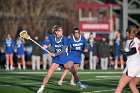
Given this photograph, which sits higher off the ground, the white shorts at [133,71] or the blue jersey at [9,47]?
the blue jersey at [9,47]

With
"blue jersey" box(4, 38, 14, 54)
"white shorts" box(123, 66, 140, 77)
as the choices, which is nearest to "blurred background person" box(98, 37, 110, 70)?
"blue jersey" box(4, 38, 14, 54)

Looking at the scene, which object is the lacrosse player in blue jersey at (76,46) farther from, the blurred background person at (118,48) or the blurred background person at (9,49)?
the blurred background person at (118,48)

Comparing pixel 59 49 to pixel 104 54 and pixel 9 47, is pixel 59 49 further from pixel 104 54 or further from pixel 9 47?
pixel 104 54

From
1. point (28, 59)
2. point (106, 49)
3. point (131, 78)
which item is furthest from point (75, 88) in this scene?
point (28, 59)

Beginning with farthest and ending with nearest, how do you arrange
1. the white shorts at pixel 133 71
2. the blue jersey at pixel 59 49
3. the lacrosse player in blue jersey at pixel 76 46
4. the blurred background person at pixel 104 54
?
1. the blurred background person at pixel 104 54
2. the lacrosse player in blue jersey at pixel 76 46
3. the blue jersey at pixel 59 49
4. the white shorts at pixel 133 71

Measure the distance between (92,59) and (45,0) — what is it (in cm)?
2723

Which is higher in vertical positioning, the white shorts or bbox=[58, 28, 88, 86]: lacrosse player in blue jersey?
bbox=[58, 28, 88, 86]: lacrosse player in blue jersey

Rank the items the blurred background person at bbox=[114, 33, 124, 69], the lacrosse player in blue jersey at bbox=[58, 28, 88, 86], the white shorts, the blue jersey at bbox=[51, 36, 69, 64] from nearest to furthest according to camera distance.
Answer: the white shorts, the blue jersey at bbox=[51, 36, 69, 64], the lacrosse player in blue jersey at bbox=[58, 28, 88, 86], the blurred background person at bbox=[114, 33, 124, 69]

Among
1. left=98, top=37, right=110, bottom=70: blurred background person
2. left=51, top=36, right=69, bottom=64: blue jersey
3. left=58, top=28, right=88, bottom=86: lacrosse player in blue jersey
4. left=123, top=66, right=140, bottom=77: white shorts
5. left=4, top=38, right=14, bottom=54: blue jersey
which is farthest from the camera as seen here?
left=98, top=37, right=110, bottom=70: blurred background person

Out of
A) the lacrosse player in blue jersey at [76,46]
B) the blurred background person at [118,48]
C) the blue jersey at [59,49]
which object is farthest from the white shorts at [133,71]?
the blurred background person at [118,48]

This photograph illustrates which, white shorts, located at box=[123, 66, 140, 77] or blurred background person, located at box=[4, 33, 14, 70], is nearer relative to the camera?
white shorts, located at box=[123, 66, 140, 77]

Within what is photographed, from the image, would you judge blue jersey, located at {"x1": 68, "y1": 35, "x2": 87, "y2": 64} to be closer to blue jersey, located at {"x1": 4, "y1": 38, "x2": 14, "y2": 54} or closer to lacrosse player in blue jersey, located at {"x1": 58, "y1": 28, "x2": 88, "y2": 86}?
lacrosse player in blue jersey, located at {"x1": 58, "y1": 28, "x2": 88, "y2": 86}

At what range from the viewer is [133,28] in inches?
557

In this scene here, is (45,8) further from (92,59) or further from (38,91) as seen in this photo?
(38,91)
